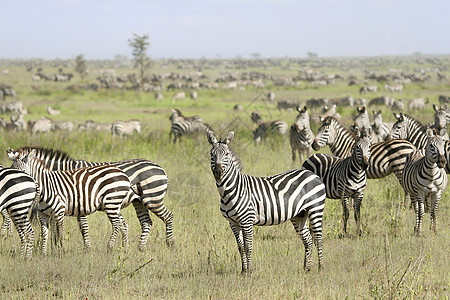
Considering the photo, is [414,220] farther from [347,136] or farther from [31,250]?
[31,250]

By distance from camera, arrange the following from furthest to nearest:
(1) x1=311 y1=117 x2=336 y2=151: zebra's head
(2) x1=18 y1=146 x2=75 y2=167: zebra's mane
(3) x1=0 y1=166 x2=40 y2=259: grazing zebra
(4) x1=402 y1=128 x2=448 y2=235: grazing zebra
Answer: (1) x1=311 y1=117 x2=336 y2=151: zebra's head → (2) x1=18 y1=146 x2=75 y2=167: zebra's mane → (4) x1=402 y1=128 x2=448 y2=235: grazing zebra → (3) x1=0 y1=166 x2=40 y2=259: grazing zebra

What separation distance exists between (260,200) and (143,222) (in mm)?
2606

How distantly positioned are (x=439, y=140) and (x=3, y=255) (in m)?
6.90

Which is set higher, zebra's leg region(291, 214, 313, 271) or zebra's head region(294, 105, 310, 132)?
zebra's head region(294, 105, 310, 132)

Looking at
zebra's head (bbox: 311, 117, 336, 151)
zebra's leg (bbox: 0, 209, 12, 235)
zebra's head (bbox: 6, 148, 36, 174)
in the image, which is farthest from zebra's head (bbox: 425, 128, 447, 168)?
zebra's leg (bbox: 0, 209, 12, 235)

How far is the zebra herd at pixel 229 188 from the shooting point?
6.75 metres

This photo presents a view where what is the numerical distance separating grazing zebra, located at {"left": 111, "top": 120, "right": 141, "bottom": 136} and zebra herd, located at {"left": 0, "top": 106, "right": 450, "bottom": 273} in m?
12.1

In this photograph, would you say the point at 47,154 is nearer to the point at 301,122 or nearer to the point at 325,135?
the point at 325,135

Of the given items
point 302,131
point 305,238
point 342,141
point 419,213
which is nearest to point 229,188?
point 305,238

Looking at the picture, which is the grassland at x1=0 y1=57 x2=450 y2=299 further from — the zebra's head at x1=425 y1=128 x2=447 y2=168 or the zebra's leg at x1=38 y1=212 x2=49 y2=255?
the zebra's head at x1=425 y1=128 x2=447 y2=168

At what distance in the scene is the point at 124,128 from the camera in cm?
2148

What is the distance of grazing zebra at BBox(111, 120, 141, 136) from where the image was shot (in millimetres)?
21272

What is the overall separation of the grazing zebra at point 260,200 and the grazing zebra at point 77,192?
202 centimetres

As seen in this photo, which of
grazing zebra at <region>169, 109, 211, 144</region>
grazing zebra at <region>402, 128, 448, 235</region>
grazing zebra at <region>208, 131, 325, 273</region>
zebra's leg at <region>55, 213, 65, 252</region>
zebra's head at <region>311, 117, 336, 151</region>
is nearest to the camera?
grazing zebra at <region>208, 131, 325, 273</region>
